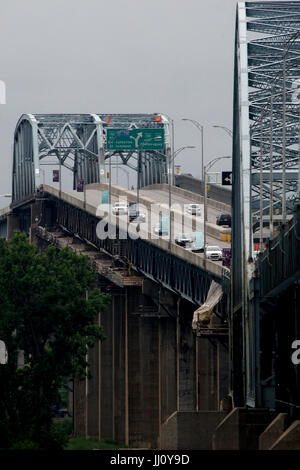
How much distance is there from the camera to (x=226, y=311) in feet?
331

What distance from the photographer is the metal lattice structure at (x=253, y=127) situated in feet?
261

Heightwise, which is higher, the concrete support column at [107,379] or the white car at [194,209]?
the white car at [194,209]

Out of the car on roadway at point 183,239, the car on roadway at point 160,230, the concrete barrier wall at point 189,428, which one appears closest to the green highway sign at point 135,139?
the car on roadway at point 160,230

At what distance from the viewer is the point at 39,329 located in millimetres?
113812

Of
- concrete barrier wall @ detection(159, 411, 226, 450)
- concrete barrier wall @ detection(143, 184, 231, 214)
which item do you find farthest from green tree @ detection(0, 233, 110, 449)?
concrete barrier wall @ detection(143, 184, 231, 214)

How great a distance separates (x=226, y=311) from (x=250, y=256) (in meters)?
24.5

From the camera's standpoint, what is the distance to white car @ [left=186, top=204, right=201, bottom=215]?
497 feet

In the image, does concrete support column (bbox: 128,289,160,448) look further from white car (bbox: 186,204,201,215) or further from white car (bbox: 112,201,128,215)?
white car (bbox: 186,204,201,215)

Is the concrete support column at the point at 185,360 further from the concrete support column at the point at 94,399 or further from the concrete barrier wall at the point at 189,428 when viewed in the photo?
the concrete barrier wall at the point at 189,428

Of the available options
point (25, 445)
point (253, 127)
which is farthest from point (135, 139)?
point (253, 127)

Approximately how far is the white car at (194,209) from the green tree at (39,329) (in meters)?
34.8

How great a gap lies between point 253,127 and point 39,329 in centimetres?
3028
